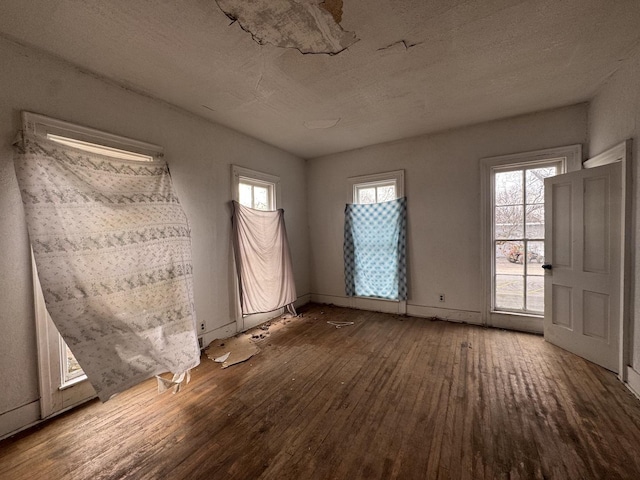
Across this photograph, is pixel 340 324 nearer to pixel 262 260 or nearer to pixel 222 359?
pixel 262 260

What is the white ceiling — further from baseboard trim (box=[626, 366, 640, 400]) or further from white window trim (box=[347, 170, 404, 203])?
baseboard trim (box=[626, 366, 640, 400])

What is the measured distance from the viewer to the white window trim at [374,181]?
4003 millimetres

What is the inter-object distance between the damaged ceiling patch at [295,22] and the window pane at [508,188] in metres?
2.71

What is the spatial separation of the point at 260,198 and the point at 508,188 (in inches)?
134

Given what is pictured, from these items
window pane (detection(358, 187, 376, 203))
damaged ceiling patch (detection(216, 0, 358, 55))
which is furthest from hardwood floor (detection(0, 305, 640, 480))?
damaged ceiling patch (detection(216, 0, 358, 55))

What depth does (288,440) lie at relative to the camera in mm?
1653

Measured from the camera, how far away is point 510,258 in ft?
11.0

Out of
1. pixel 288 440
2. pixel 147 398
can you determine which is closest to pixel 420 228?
pixel 288 440

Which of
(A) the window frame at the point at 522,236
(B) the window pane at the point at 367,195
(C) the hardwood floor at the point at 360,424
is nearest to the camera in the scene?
(C) the hardwood floor at the point at 360,424

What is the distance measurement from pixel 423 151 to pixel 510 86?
1.34 m

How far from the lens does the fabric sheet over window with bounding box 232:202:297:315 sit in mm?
3400

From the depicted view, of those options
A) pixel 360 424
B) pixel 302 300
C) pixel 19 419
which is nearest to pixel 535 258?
pixel 360 424

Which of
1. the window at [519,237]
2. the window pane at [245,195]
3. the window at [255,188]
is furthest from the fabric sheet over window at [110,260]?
the window at [519,237]

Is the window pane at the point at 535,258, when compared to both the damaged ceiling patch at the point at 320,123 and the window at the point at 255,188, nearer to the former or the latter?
the damaged ceiling patch at the point at 320,123
